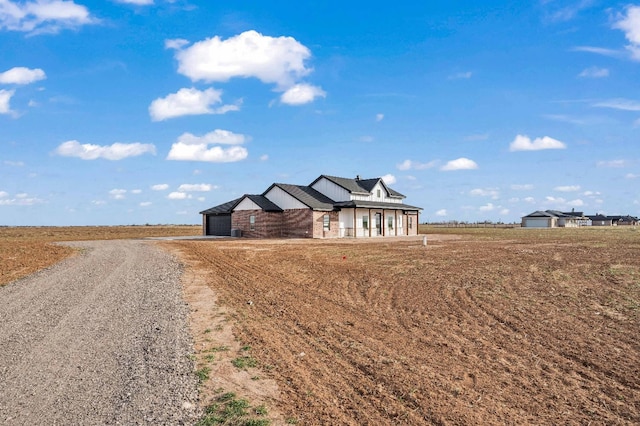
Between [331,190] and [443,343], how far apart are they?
129ft

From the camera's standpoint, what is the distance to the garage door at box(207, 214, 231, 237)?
163 ft

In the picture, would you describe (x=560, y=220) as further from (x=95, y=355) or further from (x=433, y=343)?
(x=95, y=355)

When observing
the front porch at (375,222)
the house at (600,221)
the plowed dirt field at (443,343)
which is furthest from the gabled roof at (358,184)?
the house at (600,221)

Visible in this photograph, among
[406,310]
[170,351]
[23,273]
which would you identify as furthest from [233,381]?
[23,273]

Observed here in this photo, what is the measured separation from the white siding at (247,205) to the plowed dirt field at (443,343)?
2639 centimetres

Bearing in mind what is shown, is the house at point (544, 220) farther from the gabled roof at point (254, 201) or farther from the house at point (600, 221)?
the gabled roof at point (254, 201)

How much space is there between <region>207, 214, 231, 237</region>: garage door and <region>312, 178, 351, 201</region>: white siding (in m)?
10.3

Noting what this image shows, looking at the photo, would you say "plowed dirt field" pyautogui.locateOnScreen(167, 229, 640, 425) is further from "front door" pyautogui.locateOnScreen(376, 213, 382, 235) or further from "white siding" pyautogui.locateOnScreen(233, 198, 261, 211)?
"front door" pyautogui.locateOnScreen(376, 213, 382, 235)

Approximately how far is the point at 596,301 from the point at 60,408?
14127mm

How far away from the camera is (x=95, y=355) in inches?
317

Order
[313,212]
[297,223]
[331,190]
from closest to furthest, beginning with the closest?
[313,212] < [297,223] < [331,190]

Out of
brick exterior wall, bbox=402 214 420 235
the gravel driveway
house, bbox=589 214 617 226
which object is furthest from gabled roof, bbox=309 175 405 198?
house, bbox=589 214 617 226

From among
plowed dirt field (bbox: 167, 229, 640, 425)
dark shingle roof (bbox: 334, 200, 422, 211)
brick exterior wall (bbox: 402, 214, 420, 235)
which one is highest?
dark shingle roof (bbox: 334, 200, 422, 211)

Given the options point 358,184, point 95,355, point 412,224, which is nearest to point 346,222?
point 358,184
